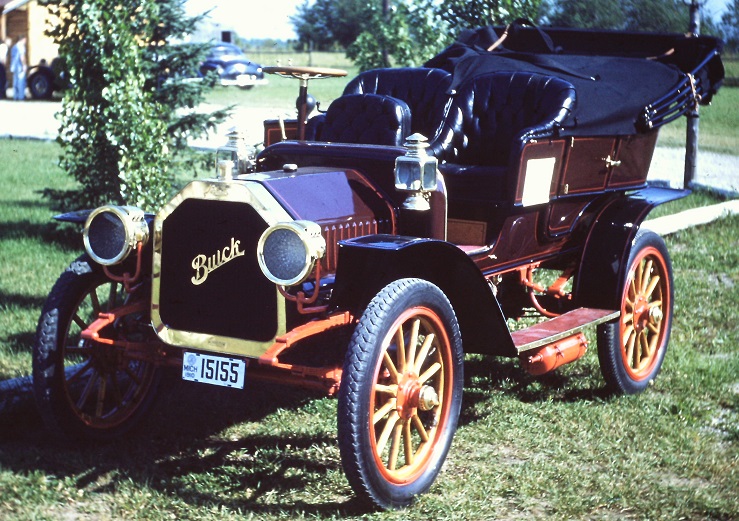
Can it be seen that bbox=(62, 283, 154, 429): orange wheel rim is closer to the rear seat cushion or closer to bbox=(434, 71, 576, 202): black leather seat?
the rear seat cushion

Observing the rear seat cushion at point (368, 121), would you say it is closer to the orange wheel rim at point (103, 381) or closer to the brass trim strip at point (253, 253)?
the brass trim strip at point (253, 253)

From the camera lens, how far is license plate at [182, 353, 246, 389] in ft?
12.5

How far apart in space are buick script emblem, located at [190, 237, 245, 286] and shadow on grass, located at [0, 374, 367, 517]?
0.82m

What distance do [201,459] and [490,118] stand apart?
2.43m

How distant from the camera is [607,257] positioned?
5.07 m

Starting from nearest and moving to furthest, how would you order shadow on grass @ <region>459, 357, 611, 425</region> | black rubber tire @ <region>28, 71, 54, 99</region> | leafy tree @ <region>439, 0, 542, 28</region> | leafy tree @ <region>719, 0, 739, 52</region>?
shadow on grass @ <region>459, 357, 611, 425</region>, leafy tree @ <region>439, 0, 542, 28</region>, leafy tree @ <region>719, 0, 739, 52</region>, black rubber tire @ <region>28, 71, 54, 99</region>

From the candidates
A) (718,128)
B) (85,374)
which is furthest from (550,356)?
(718,128)

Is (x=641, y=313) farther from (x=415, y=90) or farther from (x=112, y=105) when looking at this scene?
(x=112, y=105)

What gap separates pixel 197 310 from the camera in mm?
3988

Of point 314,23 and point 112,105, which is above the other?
point 314,23

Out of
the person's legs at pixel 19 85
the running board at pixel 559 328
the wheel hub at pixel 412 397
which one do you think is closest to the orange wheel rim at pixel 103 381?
the wheel hub at pixel 412 397

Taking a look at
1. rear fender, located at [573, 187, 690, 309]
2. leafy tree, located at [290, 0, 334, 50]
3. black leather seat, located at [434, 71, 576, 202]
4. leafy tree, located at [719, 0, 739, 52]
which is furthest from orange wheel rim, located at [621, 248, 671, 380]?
leafy tree, located at [290, 0, 334, 50]

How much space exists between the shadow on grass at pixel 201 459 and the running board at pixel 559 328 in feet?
3.18

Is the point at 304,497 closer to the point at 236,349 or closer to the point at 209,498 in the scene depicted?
the point at 209,498
